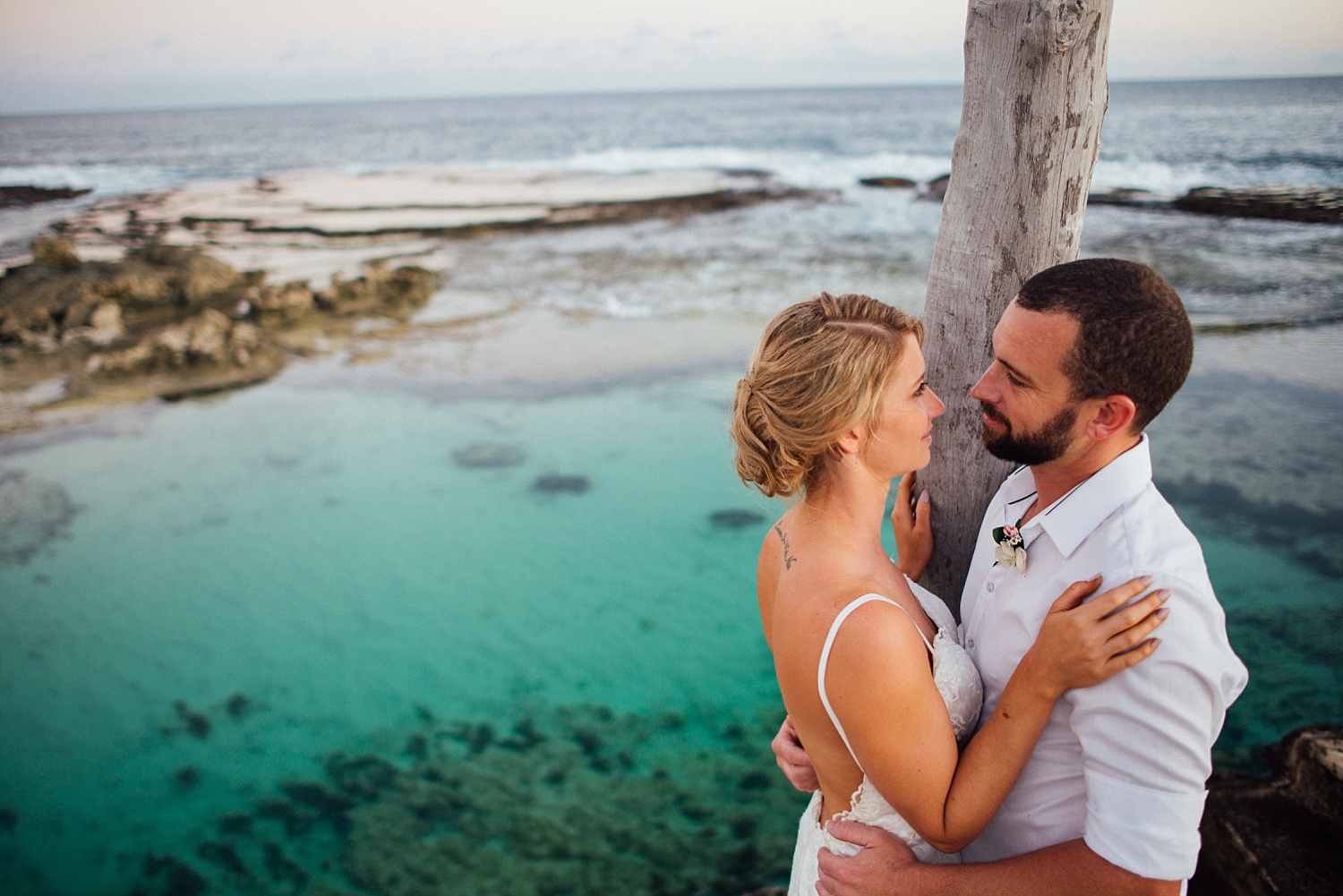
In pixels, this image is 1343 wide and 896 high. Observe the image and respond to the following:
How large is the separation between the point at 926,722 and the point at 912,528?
92 cm

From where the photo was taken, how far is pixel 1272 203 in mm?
19500

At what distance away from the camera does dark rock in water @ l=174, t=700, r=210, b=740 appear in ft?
16.5

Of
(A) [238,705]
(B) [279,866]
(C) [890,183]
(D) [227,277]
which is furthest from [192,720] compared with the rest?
(C) [890,183]

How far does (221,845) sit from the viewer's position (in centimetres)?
425

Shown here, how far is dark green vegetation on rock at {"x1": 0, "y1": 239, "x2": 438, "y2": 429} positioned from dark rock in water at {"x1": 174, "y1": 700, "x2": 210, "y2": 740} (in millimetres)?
6426

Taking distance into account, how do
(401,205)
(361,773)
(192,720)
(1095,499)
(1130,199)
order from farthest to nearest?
1. (401,205)
2. (1130,199)
3. (192,720)
4. (361,773)
5. (1095,499)

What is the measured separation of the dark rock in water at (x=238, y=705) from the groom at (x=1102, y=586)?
471 cm

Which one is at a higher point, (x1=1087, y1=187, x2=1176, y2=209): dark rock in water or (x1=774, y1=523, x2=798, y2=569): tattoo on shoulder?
(x1=1087, y1=187, x2=1176, y2=209): dark rock in water

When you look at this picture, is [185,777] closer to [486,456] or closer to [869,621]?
[486,456]

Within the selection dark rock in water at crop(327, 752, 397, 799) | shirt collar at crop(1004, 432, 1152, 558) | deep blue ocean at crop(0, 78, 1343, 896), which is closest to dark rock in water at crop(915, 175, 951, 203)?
deep blue ocean at crop(0, 78, 1343, 896)

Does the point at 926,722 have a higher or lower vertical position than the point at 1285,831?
higher

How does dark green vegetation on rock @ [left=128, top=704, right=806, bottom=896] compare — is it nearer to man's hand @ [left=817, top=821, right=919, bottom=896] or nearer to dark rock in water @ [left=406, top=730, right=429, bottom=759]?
dark rock in water @ [left=406, top=730, right=429, bottom=759]

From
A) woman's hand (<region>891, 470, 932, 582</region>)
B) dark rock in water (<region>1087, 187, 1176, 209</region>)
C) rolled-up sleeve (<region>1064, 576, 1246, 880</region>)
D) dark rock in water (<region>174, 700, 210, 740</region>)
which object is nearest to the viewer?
rolled-up sleeve (<region>1064, 576, 1246, 880</region>)

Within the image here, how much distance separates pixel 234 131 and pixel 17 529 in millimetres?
88669
